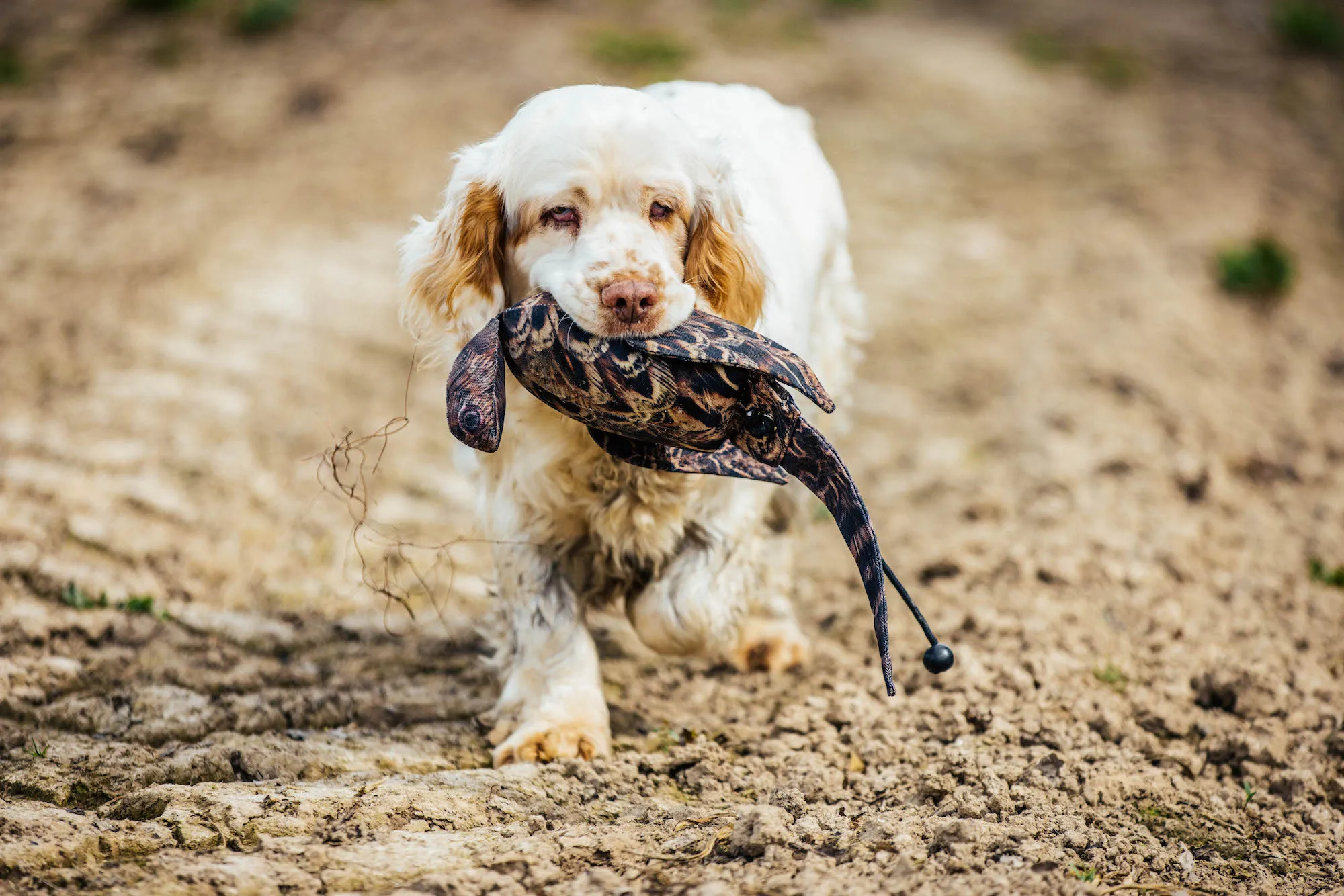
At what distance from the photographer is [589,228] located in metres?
2.62

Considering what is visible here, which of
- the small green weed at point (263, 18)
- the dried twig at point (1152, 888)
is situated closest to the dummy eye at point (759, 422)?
the dried twig at point (1152, 888)

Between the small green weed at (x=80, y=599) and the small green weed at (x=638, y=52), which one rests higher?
the small green weed at (x=638, y=52)

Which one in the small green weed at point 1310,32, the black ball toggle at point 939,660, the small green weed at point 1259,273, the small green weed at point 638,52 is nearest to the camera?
the black ball toggle at point 939,660

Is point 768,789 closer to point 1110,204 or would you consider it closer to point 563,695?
point 563,695

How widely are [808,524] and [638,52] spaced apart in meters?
5.41

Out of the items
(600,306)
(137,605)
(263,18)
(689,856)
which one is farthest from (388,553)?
(263,18)

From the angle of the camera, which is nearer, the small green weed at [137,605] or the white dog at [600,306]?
the white dog at [600,306]

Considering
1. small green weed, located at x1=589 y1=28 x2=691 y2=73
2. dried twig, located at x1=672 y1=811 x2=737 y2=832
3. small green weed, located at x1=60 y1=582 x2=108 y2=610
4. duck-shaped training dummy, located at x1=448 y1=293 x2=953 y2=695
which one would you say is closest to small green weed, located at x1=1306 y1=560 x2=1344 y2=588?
duck-shaped training dummy, located at x1=448 y1=293 x2=953 y2=695

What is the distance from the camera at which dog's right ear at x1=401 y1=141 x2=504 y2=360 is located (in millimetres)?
2824

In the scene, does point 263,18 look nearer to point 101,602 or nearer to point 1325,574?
point 101,602

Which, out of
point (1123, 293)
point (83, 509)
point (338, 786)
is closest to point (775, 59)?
point (1123, 293)

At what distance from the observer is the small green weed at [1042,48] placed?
9406 millimetres

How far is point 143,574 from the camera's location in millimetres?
3932

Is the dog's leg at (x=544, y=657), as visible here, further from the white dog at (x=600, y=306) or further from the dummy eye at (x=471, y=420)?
the dummy eye at (x=471, y=420)
